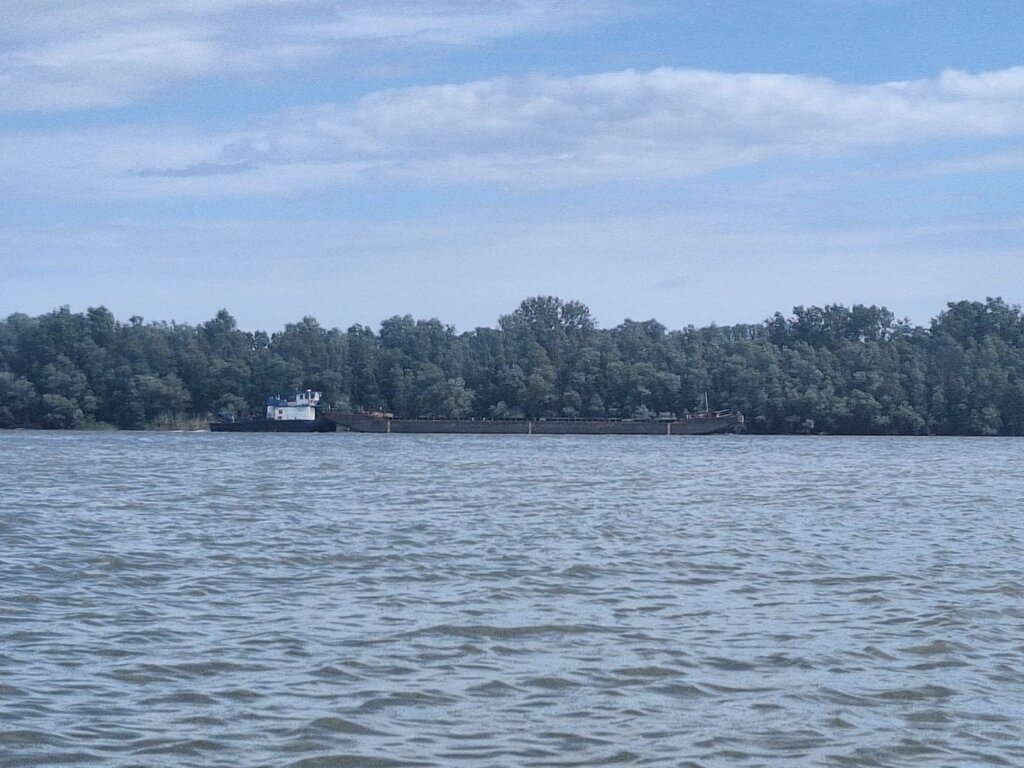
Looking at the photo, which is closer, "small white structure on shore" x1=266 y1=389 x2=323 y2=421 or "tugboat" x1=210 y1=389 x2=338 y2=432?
"tugboat" x1=210 y1=389 x2=338 y2=432

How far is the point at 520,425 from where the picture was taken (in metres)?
141

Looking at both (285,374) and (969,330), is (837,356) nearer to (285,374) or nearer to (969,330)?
(969,330)

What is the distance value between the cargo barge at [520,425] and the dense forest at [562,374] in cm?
1016

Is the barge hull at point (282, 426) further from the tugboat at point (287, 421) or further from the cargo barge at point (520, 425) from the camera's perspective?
the cargo barge at point (520, 425)

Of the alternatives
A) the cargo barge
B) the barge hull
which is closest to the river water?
the barge hull

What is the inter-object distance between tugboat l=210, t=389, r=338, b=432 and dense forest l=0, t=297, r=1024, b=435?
56.6 feet

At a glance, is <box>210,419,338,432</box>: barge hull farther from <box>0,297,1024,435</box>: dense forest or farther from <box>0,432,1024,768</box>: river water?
<box>0,432,1024,768</box>: river water

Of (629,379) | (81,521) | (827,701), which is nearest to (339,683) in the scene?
(827,701)

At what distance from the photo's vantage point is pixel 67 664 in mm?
13906

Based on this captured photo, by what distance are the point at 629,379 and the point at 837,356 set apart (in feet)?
77.9

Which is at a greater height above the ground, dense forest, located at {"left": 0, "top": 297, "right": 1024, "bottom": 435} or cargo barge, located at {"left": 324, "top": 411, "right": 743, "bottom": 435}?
dense forest, located at {"left": 0, "top": 297, "right": 1024, "bottom": 435}

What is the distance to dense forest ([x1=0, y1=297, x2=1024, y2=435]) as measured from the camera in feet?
472

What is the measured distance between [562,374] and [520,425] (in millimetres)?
21799

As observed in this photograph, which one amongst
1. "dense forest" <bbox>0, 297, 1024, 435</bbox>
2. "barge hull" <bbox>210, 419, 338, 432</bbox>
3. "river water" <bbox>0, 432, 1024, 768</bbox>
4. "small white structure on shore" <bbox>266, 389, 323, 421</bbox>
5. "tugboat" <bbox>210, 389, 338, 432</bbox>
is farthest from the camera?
"dense forest" <bbox>0, 297, 1024, 435</bbox>
